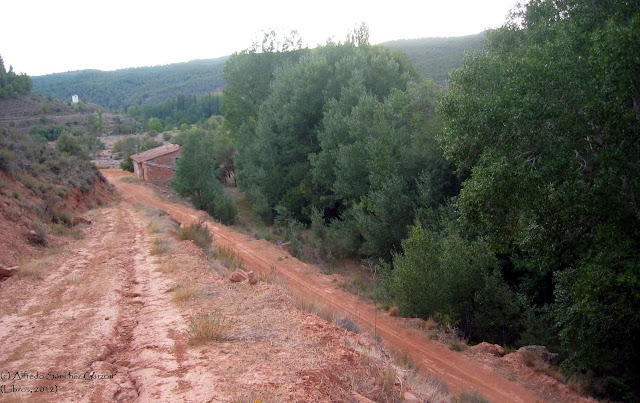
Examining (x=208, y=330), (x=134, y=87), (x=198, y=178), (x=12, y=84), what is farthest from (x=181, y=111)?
(x=208, y=330)

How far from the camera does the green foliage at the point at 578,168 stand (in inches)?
317

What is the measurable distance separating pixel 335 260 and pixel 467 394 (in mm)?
14066

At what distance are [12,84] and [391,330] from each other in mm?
74169

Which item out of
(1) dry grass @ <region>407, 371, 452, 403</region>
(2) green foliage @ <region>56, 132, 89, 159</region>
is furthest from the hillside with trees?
(2) green foliage @ <region>56, 132, 89, 159</region>

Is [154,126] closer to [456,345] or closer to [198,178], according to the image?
[198,178]

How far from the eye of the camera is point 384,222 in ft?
61.8

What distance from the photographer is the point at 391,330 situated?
11.9 m

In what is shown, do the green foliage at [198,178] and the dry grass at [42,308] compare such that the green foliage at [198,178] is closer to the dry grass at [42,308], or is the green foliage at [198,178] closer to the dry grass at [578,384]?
the dry grass at [42,308]

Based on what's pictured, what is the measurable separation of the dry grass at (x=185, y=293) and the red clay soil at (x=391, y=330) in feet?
12.3

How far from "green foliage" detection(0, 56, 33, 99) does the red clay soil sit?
58046mm

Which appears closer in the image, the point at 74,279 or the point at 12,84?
the point at 74,279

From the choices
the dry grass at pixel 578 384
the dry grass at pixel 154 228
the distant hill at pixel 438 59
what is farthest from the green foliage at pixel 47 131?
the dry grass at pixel 578 384

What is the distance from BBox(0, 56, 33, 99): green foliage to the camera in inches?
2552

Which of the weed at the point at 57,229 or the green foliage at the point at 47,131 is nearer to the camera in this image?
the weed at the point at 57,229
